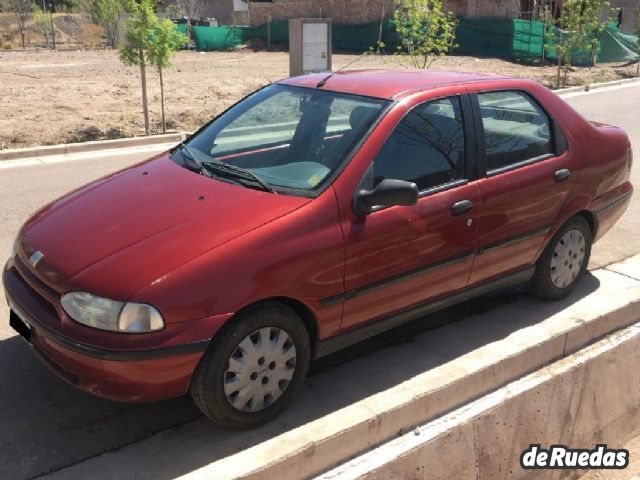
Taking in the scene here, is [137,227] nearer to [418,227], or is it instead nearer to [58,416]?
[58,416]

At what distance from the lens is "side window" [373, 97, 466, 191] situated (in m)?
3.63

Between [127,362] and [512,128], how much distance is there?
2919 mm

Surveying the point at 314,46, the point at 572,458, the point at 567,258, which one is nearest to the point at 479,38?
the point at 314,46

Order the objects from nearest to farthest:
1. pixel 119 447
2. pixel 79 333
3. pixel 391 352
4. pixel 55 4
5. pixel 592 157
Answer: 1. pixel 79 333
2. pixel 119 447
3. pixel 391 352
4. pixel 592 157
5. pixel 55 4

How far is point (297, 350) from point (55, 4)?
63.8 metres

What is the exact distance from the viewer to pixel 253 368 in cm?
313

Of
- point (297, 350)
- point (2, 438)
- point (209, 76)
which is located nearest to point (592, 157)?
point (297, 350)

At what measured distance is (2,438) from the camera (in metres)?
3.18

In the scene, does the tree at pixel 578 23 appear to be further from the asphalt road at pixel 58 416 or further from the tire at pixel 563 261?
the asphalt road at pixel 58 416

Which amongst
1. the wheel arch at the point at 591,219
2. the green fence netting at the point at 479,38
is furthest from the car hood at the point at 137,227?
the green fence netting at the point at 479,38

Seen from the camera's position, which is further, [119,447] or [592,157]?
[592,157]

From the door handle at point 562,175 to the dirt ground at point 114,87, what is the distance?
30.7 ft

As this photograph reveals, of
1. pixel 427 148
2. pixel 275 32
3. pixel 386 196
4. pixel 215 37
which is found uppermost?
pixel 275 32

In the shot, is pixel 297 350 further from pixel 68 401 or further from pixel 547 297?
pixel 547 297
